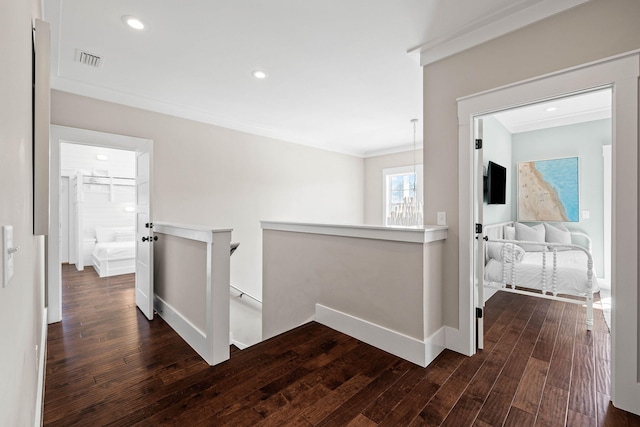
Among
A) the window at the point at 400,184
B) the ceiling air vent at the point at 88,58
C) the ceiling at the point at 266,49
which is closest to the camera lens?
the ceiling at the point at 266,49

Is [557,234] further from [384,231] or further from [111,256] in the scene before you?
[111,256]

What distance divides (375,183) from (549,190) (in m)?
3.26

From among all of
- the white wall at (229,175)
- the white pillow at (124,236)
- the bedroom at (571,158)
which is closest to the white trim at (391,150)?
the white wall at (229,175)

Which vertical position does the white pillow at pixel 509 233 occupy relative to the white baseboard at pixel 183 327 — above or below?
above

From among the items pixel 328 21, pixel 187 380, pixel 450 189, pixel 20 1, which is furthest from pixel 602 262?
pixel 20 1

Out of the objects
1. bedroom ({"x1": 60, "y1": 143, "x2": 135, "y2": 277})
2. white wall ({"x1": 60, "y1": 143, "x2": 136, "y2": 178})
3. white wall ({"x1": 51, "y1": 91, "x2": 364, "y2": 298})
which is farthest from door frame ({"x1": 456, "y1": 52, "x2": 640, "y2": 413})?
white wall ({"x1": 60, "y1": 143, "x2": 136, "y2": 178})

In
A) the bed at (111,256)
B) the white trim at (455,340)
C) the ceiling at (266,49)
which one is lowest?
the white trim at (455,340)

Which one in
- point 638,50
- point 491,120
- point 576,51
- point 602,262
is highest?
point 491,120

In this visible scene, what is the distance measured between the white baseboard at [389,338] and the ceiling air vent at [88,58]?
321cm

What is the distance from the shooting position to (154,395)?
6.11 ft

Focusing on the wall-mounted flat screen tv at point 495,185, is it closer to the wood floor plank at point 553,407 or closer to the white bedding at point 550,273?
the white bedding at point 550,273

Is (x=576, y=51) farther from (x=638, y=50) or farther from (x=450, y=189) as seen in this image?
(x=450, y=189)

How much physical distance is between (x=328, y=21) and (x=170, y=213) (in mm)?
2960

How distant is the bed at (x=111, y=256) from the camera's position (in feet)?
17.5
